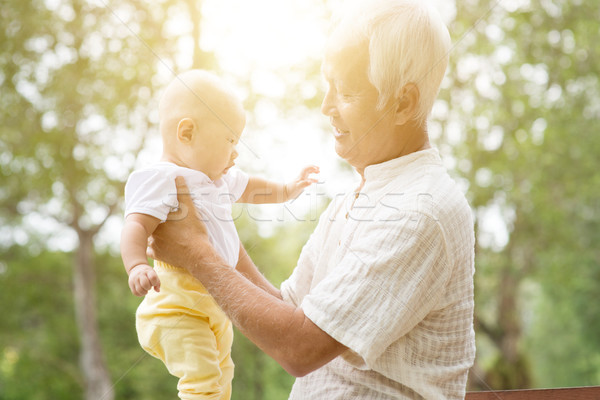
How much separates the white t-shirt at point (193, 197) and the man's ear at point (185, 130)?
0.07 metres

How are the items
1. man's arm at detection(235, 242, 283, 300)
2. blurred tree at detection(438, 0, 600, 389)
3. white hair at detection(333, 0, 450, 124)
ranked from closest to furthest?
1. white hair at detection(333, 0, 450, 124)
2. man's arm at detection(235, 242, 283, 300)
3. blurred tree at detection(438, 0, 600, 389)

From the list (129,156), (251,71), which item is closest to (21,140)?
(129,156)

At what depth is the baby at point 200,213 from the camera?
52.0 inches

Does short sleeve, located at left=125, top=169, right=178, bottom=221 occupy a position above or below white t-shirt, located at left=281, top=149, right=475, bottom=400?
above

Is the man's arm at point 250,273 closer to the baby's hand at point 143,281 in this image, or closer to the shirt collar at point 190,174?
the shirt collar at point 190,174

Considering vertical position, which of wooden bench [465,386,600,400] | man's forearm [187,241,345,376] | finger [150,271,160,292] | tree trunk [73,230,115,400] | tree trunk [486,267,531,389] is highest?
finger [150,271,160,292]

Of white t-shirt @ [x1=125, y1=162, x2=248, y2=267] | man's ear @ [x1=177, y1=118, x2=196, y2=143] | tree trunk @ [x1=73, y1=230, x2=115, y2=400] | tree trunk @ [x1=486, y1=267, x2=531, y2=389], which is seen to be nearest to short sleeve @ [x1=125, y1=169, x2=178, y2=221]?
white t-shirt @ [x1=125, y1=162, x2=248, y2=267]

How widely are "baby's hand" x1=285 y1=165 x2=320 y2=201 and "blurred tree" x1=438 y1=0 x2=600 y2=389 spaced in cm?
614

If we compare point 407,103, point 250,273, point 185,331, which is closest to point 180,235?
point 185,331

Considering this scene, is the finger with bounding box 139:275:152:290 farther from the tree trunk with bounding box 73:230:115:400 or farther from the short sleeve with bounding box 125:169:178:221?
the tree trunk with bounding box 73:230:115:400

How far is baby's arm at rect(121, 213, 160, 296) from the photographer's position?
3.83 ft

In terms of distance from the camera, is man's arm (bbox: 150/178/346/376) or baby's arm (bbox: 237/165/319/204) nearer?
man's arm (bbox: 150/178/346/376)

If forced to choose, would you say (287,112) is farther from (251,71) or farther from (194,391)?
(194,391)

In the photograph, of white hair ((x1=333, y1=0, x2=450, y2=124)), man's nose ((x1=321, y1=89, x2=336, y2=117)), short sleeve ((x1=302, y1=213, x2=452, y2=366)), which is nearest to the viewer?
short sleeve ((x1=302, y1=213, x2=452, y2=366))
